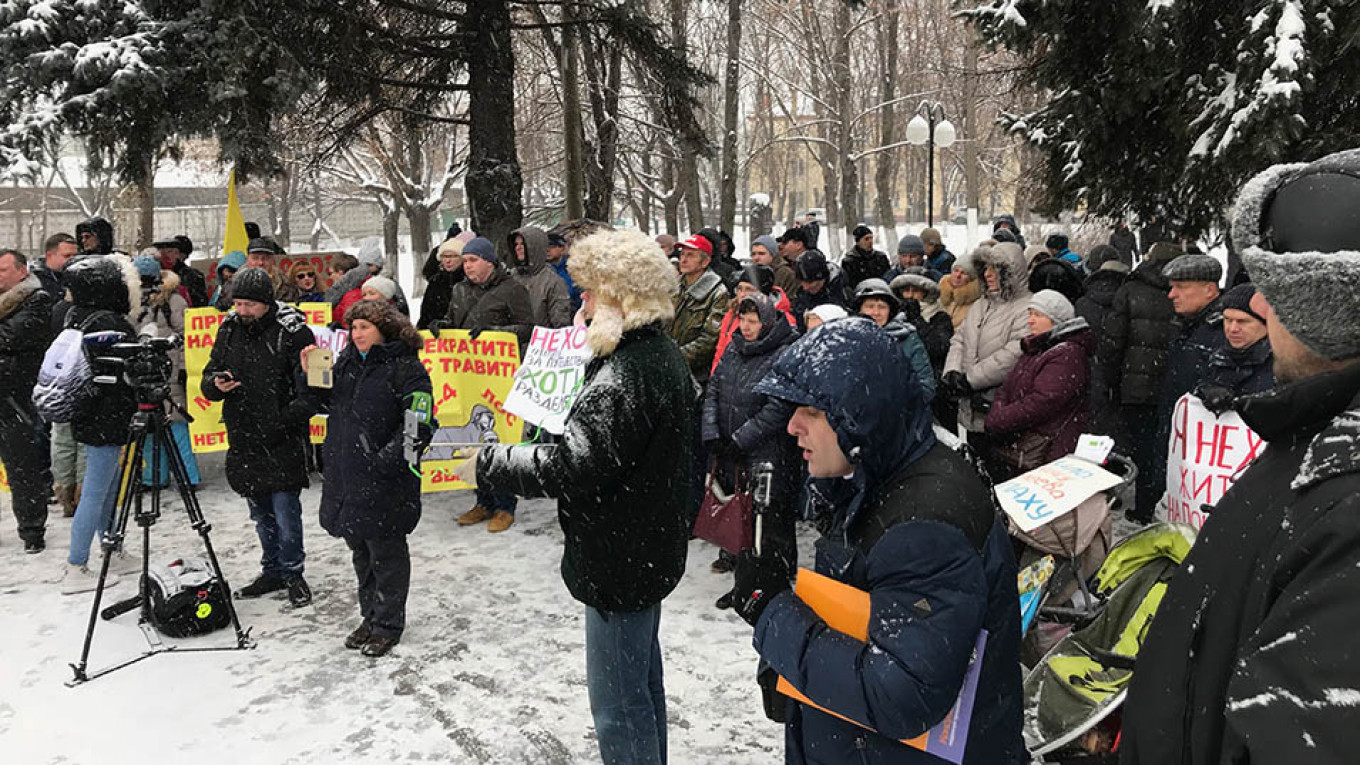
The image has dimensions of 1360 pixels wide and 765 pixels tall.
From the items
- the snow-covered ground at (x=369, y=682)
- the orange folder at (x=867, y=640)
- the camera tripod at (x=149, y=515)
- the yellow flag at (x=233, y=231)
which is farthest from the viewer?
the yellow flag at (x=233, y=231)

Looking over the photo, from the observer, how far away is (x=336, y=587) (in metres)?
6.12

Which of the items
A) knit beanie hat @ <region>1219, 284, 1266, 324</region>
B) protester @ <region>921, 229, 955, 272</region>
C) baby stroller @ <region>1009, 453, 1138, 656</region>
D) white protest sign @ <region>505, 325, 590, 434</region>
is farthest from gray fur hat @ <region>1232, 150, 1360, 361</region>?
protester @ <region>921, 229, 955, 272</region>

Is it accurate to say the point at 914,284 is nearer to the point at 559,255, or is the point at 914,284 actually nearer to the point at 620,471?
the point at 559,255

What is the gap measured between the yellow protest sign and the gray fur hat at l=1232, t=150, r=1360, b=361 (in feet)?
20.2

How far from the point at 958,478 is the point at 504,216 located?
323 inches

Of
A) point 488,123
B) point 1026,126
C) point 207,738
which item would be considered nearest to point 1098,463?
point 207,738

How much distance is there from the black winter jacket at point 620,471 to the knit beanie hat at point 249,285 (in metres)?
3.01

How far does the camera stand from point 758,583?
7.32 ft

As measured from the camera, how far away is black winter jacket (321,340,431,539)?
4.93 m

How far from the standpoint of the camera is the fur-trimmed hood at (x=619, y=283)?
10.6ft

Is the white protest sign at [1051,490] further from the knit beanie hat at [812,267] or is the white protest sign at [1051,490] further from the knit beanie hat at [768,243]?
the knit beanie hat at [768,243]

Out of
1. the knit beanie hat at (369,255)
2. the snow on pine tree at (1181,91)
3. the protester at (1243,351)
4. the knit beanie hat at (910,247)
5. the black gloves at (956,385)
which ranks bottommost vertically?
the black gloves at (956,385)

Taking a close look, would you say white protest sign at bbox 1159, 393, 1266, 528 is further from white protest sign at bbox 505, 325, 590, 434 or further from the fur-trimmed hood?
white protest sign at bbox 505, 325, 590, 434

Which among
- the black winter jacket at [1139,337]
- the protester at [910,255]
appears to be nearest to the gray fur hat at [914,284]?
the black winter jacket at [1139,337]
